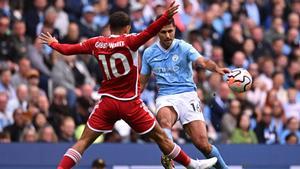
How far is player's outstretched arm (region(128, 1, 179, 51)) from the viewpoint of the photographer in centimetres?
1488

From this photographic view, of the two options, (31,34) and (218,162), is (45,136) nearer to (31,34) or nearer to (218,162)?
(31,34)

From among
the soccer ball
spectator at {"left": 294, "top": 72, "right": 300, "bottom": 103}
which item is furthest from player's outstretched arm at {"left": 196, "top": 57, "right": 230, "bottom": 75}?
spectator at {"left": 294, "top": 72, "right": 300, "bottom": 103}

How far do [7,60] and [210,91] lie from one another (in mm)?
4309

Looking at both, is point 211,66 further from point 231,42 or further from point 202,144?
point 231,42

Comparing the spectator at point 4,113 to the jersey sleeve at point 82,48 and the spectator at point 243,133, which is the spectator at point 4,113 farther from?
the jersey sleeve at point 82,48

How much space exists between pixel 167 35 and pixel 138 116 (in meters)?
1.80

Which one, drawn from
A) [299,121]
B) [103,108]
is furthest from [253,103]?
[103,108]

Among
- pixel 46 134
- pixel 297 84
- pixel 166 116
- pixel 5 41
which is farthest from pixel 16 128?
pixel 297 84

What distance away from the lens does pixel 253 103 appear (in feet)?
77.0

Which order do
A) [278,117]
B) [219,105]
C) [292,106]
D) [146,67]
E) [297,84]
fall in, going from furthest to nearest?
[297,84], [292,106], [278,117], [219,105], [146,67]

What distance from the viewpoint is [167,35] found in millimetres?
16844

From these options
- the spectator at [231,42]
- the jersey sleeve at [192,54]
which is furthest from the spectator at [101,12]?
the jersey sleeve at [192,54]

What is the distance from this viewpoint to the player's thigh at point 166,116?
1666 cm

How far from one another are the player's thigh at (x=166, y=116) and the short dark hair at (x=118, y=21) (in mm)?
1964
